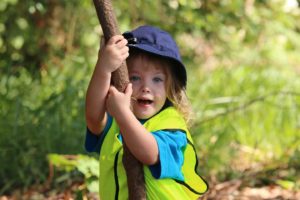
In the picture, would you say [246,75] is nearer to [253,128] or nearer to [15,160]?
[253,128]

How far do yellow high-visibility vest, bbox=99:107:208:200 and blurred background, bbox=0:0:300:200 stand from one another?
120cm

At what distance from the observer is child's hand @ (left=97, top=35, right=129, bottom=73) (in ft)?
8.72

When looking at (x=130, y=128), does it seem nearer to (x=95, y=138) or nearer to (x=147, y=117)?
(x=147, y=117)

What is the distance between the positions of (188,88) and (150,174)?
152 inches

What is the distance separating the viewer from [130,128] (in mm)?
2635

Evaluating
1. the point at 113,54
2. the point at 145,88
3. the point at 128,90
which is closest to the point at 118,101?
the point at 128,90

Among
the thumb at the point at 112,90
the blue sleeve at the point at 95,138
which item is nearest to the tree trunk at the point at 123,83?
the thumb at the point at 112,90

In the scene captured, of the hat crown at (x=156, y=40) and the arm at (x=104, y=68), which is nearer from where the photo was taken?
the arm at (x=104, y=68)

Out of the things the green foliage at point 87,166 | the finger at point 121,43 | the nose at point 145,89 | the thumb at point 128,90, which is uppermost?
the finger at point 121,43

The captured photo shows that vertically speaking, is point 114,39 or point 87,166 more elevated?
point 114,39

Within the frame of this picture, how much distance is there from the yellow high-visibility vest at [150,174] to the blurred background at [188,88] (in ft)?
3.92

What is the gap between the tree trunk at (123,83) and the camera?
8.91ft

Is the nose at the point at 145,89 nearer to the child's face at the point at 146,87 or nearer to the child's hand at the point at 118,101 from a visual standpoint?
the child's face at the point at 146,87

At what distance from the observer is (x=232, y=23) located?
6.30 meters
